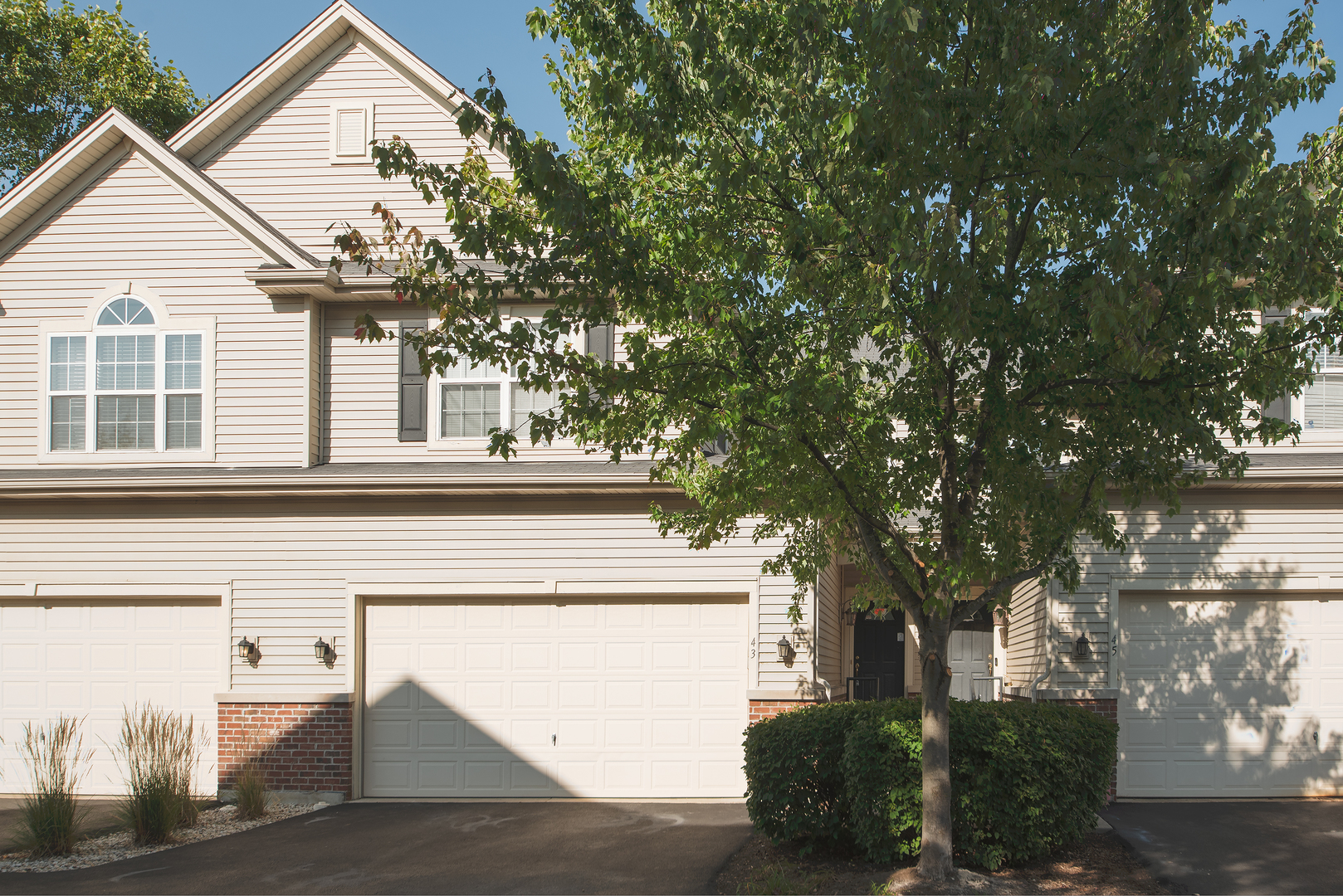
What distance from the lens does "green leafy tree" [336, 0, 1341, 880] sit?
233 inches

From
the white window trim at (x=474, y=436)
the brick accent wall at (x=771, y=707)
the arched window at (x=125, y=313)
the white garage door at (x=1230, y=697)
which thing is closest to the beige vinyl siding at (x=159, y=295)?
the arched window at (x=125, y=313)

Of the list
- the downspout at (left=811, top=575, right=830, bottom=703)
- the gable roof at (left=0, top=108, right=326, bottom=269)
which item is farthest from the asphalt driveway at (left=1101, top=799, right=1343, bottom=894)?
the gable roof at (left=0, top=108, right=326, bottom=269)

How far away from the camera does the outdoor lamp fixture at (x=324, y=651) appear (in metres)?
11.5

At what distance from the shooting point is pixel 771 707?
10922mm

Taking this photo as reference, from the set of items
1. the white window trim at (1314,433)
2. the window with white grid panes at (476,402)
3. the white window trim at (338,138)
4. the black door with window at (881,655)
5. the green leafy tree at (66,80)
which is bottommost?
the black door with window at (881,655)

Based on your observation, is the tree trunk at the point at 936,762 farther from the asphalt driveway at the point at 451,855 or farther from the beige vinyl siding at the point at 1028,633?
the beige vinyl siding at the point at 1028,633

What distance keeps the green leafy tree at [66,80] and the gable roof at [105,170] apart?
1058 cm

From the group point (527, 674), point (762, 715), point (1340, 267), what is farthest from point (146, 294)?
point (1340, 267)

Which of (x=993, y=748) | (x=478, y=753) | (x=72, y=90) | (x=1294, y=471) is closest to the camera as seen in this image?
(x=993, y=748)

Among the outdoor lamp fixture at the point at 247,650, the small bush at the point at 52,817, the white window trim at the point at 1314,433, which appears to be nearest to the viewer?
the small bush at the point at 52,817

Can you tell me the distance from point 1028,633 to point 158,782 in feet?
33.8

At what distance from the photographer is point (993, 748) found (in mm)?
8016

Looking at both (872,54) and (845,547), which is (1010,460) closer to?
(845,547)

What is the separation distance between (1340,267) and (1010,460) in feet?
8.00
